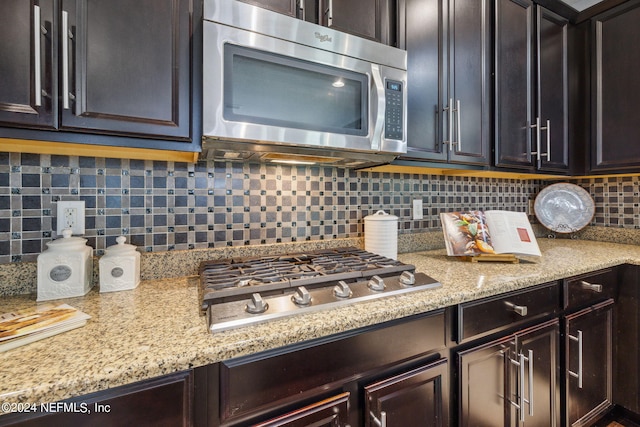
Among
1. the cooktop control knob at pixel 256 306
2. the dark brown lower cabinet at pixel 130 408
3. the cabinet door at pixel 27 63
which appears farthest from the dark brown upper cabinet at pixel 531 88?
the cabinet door at pixel 27 63

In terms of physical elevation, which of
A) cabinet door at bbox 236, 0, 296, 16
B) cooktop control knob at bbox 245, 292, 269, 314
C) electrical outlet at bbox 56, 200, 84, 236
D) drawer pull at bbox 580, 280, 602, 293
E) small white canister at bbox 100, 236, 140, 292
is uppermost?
cabinet door at bbox 236, 0, 296, 16

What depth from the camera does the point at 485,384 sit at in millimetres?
1003

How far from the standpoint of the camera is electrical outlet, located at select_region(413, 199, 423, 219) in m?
1.69

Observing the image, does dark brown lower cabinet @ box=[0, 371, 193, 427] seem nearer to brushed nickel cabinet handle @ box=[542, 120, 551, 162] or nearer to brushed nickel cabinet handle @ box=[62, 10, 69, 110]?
brushed nickel cabinet handle @ box=[62, 10, 69, 110]

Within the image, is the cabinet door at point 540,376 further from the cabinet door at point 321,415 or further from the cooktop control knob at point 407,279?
the cabinet door at point 321,415

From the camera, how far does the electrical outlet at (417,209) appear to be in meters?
1.69

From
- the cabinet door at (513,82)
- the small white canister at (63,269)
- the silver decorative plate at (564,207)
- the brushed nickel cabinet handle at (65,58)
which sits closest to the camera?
the brushed nickel cabinet handle at (65,58)

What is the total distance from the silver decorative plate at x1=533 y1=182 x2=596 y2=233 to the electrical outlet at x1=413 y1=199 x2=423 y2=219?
1073 mm

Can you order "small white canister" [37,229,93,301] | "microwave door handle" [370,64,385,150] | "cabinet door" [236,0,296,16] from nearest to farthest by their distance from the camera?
1. "small white canister" [37,229,93,301]
2. "cabinet door" [236,0,296,16]
3. "microwave door handle" [370,64,385,150]

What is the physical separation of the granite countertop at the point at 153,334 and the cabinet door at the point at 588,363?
1.31ft

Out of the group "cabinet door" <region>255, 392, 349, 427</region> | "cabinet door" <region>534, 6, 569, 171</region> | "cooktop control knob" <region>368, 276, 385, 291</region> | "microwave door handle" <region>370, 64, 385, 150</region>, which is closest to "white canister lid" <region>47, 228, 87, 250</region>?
"cabinet door" <region>255, 392, 349, 427</region>

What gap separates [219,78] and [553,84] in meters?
1.97

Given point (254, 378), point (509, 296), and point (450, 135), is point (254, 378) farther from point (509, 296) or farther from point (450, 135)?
point (450, 135)

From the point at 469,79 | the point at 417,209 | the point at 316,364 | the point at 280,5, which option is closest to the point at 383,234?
the point at 417,209
